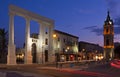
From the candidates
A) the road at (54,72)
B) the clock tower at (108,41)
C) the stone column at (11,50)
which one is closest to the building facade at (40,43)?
the stone column at (11,50)

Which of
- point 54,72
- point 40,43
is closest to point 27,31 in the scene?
point 40,43

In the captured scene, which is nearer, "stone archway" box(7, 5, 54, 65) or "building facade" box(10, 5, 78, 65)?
"stone archway" box(7, 5, 54, 65)

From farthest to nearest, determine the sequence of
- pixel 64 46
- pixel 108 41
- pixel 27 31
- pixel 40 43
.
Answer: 1. pixel 108 41
2. pixel 64 46
3. pixel 40 43
4. pixel 27 31

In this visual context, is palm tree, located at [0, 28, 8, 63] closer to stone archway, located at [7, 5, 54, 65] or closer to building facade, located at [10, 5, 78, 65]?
building facade, located at [10, 5, 78, 65]

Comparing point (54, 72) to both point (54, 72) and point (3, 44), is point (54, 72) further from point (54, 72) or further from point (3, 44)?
point (3, 44)

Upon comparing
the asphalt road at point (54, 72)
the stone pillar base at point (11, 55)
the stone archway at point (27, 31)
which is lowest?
the asphalt road at point (54, 72)

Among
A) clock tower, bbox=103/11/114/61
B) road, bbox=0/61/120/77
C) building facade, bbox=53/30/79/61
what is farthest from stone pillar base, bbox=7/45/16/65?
clock tower, bbox=103/11/114/61

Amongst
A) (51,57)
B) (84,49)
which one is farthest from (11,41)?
(84,49)

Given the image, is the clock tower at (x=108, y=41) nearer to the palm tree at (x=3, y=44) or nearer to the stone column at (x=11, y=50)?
the palm tree at (x=3, y=44)

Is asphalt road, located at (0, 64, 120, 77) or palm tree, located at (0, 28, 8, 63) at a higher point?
palm tree, located at (0, 28, 8, 63)

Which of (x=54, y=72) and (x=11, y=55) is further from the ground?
(x=11, y=55)

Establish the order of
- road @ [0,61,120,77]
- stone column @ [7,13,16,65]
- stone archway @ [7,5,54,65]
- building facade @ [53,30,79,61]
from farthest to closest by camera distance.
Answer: building facade @ [53,30,79,61] < stone archway @ [7,5,54,65] < stone column @ [7,13,16,65] < road @ [0,61,120,77]

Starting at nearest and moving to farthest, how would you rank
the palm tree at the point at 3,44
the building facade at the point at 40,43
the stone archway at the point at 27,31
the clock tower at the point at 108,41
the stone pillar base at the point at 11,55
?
the stone pillar base at the point at 11,55 → the stone archway at the point at 27,31 → the building facade at the point at 40,43 → the palm tree at the point at 3,44 → the clock tower at the point at 108,41

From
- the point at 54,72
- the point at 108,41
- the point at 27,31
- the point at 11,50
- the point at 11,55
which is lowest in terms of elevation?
the point at 54,72
